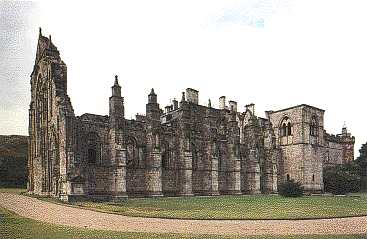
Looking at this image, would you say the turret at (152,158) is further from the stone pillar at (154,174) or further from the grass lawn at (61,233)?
the grass lawn at (61,233)

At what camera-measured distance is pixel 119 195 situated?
30781 millimetres

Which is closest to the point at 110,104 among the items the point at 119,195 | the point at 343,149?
the point at 119,195

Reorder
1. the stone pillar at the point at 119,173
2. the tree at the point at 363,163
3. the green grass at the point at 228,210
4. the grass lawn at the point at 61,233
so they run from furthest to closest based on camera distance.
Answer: the tree at the point at 363,163 < the stone pillar at the point at 119,173 < the green grass at the point at 228,210 < the grass lawn at the point at 61,233

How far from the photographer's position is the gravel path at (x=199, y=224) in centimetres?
1341

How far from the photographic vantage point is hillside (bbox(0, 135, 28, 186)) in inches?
1128

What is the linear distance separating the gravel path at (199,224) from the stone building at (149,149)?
357 inches

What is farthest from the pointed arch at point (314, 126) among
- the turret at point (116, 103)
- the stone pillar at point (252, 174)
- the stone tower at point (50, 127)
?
the stone tower at point (50, 127)

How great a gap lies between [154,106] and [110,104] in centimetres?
459

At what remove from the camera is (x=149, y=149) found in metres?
34.2

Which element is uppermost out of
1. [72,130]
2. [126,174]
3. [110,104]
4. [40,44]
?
[40,44]

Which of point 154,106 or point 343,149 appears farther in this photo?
point 343,149

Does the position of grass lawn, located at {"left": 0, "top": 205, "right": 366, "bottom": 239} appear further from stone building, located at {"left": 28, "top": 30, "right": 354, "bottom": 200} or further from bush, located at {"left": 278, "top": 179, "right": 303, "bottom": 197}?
bush, located at {"left": 278, "top": 179, "right": 303, "bottom": 197}

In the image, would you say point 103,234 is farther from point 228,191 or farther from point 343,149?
point 343,149

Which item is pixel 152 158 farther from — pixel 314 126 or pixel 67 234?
pixel 314 126
